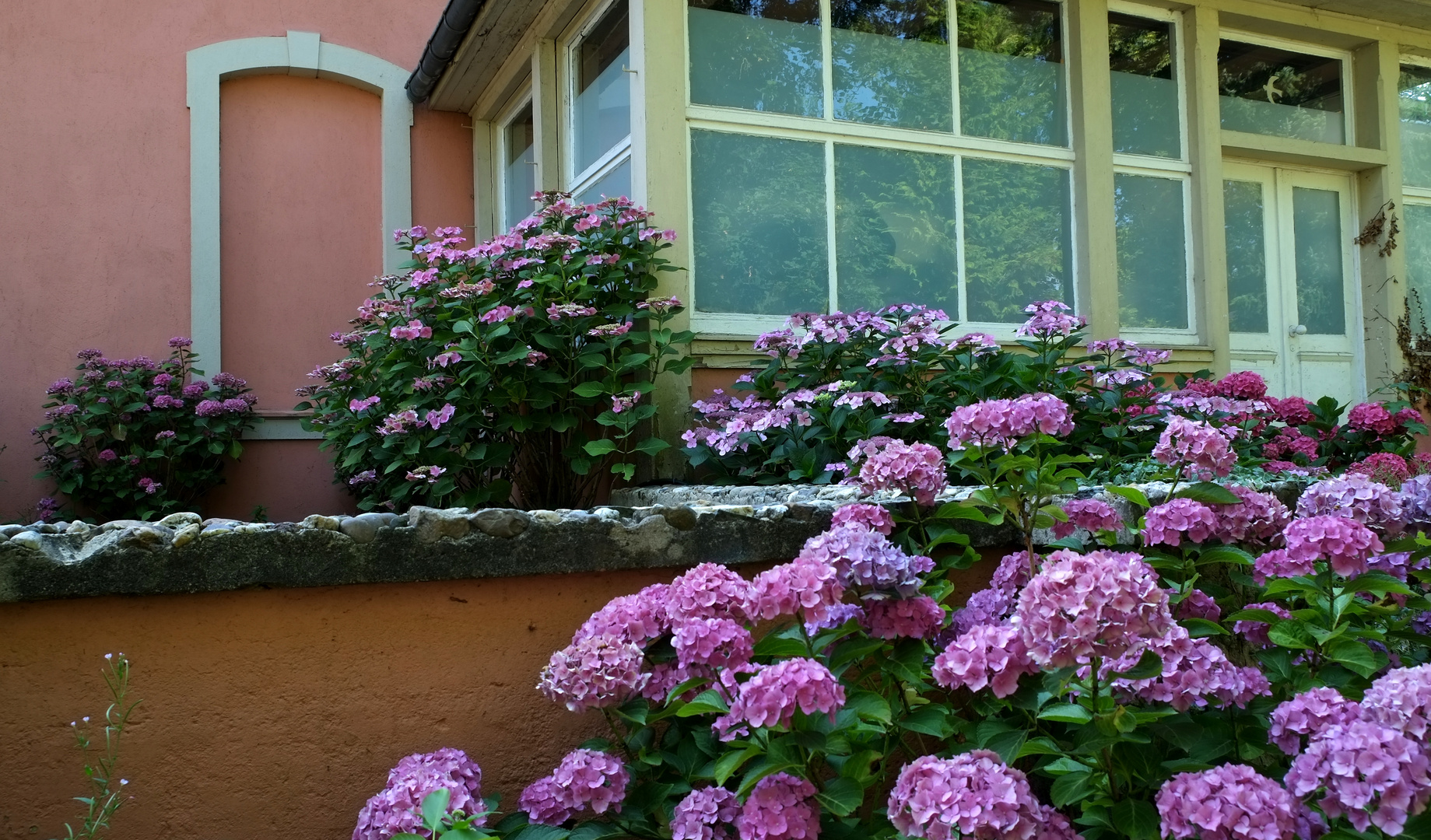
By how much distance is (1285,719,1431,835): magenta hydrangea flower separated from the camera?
1.13m

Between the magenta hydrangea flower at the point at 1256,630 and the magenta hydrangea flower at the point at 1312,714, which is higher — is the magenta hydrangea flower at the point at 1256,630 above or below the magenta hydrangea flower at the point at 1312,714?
above

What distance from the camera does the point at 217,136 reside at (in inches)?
237

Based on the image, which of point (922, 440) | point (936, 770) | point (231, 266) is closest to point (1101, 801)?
point (936, 770)

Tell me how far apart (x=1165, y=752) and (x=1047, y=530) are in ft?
1.94

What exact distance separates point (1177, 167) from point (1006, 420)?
420 cm

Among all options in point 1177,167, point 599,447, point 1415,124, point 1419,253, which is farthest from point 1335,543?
point 1415,124

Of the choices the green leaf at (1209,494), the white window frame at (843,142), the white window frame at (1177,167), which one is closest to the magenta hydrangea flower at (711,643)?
the green leaf at (1209,494)

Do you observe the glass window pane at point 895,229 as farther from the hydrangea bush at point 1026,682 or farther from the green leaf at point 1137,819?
the green leaf at point 1137,819

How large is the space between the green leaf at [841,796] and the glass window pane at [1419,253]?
240 inches

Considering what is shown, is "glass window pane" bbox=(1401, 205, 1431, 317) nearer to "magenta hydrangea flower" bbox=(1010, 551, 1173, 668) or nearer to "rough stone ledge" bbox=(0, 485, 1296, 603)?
"rough stone ledge" bbox=(0, 485, 1296, 603)

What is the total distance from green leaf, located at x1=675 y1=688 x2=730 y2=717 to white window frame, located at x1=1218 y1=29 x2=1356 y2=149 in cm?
548

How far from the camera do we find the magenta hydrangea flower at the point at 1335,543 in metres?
1.54

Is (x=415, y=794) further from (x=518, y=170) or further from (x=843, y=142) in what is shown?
(x=518, y=170)

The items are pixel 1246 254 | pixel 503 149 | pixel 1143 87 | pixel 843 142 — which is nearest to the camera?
pixel 843 142
